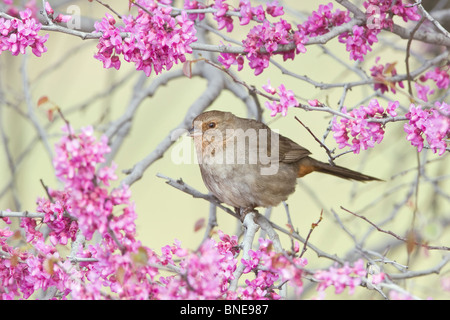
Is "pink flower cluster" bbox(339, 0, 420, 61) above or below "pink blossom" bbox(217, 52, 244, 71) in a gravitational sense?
above

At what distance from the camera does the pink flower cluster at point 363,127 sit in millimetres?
3016

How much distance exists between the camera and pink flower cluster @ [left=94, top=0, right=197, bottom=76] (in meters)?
3.02

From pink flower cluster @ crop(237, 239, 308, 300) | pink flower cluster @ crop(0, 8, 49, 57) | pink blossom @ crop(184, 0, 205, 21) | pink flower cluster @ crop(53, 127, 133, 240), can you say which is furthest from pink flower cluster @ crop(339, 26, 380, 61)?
pink flower cluster @ crop(53, 127, 133, 240)

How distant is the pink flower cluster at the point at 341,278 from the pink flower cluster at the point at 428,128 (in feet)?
2.66

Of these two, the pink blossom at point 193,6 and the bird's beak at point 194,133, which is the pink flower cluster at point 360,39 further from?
the bird's beak at point 194,133

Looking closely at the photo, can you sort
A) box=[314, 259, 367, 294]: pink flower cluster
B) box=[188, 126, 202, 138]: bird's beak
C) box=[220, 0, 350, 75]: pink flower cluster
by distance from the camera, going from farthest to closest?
box=[188, 126, 202, 138]: bird's beak < box=[220, 0, 350, 75]: pink flower cluster < box=[314, 259, 367, 294]: pink flower cluster

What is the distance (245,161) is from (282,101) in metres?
1.11

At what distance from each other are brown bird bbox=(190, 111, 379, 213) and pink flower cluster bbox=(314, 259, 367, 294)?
196 centimetres

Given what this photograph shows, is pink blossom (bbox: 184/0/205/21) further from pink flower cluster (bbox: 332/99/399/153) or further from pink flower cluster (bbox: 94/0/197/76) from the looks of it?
pink flower cluster (bbox: 332/99/399/153)

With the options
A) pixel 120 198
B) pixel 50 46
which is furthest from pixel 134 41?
pixel 50 46

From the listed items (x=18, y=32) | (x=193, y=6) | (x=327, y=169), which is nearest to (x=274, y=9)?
(x=193, y=6)

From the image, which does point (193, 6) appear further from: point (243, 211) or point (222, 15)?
point (243, 211)
